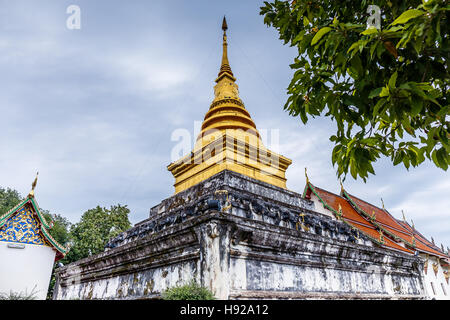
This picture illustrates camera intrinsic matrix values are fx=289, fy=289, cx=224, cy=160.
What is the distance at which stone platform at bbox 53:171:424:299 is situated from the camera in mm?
3834

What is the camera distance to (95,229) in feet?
51.3

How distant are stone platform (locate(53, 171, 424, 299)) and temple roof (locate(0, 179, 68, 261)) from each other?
3.51m

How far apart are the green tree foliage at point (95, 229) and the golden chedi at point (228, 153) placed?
26.5 feet

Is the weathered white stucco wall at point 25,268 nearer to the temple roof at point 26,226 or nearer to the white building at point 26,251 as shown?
the white building at point 26,251

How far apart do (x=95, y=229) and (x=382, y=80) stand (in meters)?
16.3

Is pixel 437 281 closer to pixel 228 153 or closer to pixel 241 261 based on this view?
pixel 228 153

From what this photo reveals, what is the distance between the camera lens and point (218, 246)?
3723 millimetres

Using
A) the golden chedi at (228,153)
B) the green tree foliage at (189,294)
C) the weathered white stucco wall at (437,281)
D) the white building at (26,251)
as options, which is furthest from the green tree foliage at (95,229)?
the weathered white stucco wall at (437,281)

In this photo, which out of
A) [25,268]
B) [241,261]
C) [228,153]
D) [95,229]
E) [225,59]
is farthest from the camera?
[95,229]

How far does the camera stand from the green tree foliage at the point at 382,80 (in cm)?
180

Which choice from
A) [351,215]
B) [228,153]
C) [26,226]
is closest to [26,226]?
[26,226]
